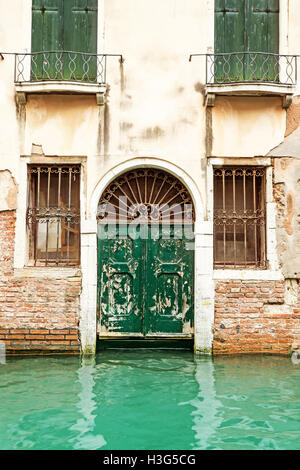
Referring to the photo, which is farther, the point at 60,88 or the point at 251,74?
the point at 251,74

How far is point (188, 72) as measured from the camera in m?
6.72

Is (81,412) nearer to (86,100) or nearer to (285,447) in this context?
(285,447)

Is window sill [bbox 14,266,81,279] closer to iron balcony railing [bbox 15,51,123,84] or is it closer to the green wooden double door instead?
the green wooden double door

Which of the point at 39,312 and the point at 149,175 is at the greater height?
the point at 149,175

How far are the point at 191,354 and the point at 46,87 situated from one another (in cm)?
385

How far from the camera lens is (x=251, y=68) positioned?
6.80 m

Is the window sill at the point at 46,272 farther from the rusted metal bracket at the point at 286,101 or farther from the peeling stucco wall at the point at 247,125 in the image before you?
the rusted metal bracket at the point at 286,101

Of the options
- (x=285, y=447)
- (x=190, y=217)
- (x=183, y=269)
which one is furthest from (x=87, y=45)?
(x=285, y=447)

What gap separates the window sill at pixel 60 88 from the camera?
644cm

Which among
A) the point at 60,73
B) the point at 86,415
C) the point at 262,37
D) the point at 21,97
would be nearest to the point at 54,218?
the point at 21,97

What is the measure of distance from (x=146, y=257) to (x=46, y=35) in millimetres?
3223

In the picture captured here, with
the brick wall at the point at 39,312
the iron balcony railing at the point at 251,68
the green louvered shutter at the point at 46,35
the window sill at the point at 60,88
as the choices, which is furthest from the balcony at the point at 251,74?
the brick wall at the point at 39,312

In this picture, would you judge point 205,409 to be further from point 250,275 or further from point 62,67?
point 62,67

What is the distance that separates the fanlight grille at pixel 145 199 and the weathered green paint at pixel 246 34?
5.14ft
